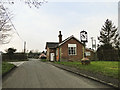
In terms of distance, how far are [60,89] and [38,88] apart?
Result: 3.32 ft

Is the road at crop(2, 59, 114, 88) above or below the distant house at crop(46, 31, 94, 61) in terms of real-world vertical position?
below

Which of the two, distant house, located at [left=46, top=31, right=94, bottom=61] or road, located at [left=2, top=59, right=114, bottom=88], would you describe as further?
distant house, located at [left=46, top=31, right=94, bottom=61]

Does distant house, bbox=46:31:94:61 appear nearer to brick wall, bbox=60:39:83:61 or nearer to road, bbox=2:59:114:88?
brick wall, bbox=60:39:83:61

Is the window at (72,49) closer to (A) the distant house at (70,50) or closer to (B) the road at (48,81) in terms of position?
(A) the distant house at (70,50)

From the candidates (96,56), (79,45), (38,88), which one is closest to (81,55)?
(79,45)

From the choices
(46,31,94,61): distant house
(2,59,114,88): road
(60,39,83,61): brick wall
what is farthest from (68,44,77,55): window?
(2,59,114,88): road

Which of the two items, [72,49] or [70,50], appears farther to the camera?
[72,49]

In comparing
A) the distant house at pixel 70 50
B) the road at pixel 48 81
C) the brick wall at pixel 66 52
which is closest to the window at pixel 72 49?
the distant house at pixel 70 50

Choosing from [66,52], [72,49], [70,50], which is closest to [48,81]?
[66,52]

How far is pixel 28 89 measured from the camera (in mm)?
6316

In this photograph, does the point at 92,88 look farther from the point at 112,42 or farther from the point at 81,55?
the point at 112,42

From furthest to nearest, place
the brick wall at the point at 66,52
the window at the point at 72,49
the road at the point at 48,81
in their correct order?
1. the window at the point at 72,49
2. the brick wall at the point at 66,52
3. the road at the point at 48,81

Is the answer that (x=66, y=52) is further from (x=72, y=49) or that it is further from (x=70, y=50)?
(x=72, y=49)

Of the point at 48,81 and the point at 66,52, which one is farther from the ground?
the point at 66,52
